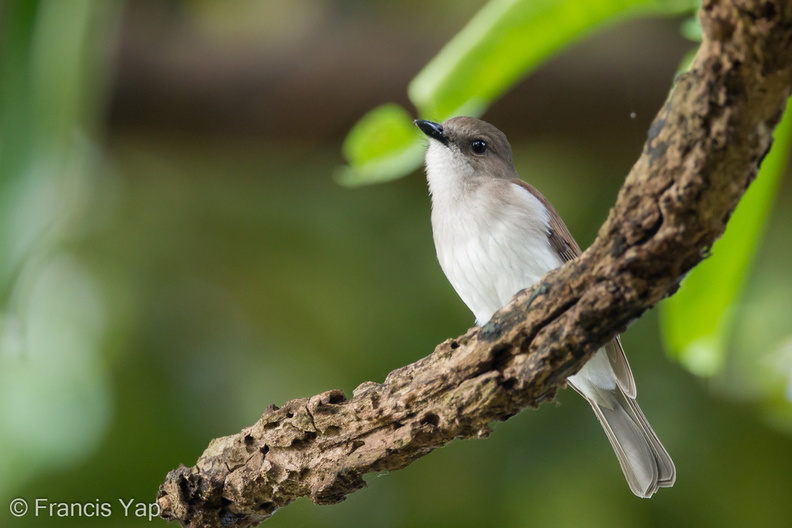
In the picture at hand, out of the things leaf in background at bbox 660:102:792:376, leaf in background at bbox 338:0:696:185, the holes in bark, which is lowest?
the holes in bark

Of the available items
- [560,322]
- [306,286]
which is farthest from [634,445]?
[306,286]

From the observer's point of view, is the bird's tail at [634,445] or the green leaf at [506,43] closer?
the green leaf at [506,43]

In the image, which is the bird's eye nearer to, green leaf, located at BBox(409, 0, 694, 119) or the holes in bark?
green leaf, located at BBox(409, 0, 694, 119)

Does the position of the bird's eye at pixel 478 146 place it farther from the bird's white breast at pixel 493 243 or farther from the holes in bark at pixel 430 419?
the holes in bark at pixel 430 419

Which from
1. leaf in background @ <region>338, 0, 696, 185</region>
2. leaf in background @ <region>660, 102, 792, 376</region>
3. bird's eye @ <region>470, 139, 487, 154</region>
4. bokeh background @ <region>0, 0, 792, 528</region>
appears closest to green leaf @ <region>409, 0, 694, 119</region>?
leaf in background @ <region>338, 0, 696, 185</region>

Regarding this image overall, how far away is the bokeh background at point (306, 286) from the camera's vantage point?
12.4 feet

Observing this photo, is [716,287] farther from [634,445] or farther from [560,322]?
[560,322]

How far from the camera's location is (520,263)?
2.62 m

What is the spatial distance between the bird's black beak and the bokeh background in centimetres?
108

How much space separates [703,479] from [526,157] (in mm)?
1742

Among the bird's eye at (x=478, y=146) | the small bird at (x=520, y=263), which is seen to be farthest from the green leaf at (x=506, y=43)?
the bird's eye at (x=478, y=146)

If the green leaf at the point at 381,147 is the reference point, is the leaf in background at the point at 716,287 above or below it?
below

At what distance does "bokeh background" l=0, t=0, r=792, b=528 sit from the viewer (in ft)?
12.4

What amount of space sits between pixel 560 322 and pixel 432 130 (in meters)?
1.56
